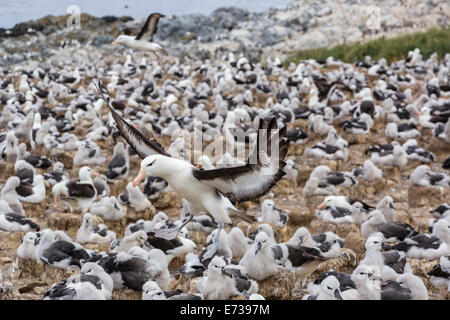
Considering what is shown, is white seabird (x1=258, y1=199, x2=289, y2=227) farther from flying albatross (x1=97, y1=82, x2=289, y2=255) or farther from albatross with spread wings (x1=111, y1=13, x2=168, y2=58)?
albatross with spread wings (x1=111, y1=13, x2=168, y2=58)

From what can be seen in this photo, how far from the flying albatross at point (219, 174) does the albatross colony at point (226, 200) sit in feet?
0.05

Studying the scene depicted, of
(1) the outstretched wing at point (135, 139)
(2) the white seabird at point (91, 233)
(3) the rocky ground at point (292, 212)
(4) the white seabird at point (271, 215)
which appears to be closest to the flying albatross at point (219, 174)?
(1) the outstretched wing at point (135, 139)

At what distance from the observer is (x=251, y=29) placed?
42.6 meters

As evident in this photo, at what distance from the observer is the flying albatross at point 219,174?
4.05 metres

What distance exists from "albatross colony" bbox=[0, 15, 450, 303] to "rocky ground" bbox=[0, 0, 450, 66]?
17990 mm

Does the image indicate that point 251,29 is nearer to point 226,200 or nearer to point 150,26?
point 150,26

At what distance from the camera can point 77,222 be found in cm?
838

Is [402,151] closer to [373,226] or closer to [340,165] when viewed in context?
[340,165]

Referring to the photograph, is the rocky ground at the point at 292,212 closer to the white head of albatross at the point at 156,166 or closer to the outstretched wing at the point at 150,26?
the white head of albatross at the point at 156,166

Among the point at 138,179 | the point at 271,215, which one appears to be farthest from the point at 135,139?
the point at 271,215

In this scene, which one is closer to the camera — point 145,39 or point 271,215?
point 271,215

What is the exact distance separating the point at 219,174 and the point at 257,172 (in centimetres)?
32

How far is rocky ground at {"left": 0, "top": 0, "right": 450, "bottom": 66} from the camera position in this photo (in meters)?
36.6
